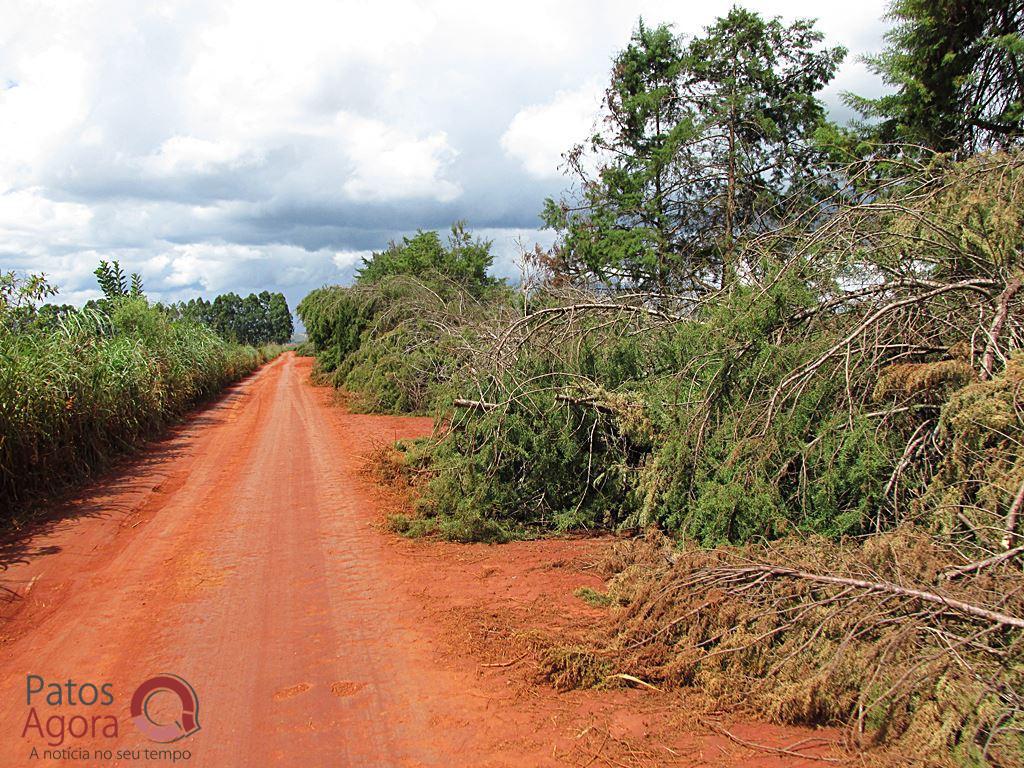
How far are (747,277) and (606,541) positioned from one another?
3029mm

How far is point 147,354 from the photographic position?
14.8m

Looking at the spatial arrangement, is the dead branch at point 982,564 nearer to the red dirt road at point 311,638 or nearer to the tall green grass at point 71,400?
the red dirt road at point 311,638

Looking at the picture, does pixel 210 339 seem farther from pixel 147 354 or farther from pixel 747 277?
pixel 747 277

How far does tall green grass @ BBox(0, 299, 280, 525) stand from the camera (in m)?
8.04

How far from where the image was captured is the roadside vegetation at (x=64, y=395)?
805 cm

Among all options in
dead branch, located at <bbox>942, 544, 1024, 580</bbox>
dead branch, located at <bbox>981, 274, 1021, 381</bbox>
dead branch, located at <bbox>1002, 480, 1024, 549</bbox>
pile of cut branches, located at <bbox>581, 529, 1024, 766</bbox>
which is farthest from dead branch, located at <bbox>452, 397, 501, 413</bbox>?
dead branch, located at <bbox>1002, 480, 1024, 549</bbox>

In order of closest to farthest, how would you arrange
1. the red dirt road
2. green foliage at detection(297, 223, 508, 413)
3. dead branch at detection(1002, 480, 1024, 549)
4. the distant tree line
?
the red dirt road, dead branch at detection(1002, 480, 1024, 549), green foliage at detection(297, 223, 508, 413), the distant tree line

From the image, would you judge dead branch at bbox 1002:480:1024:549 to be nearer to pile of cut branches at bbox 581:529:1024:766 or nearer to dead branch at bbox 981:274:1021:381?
pile of cut branches at bbox 581:529:1024:766

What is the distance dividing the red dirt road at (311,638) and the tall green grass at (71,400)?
63cm

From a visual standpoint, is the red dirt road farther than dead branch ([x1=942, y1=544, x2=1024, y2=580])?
No

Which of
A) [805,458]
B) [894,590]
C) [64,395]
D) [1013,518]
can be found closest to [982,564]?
[1013,518]

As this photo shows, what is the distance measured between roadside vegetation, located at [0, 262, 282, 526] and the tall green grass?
0.01m

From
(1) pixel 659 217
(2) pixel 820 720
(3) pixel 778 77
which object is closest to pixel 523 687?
(2) pixel 820 720

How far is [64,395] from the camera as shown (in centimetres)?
916
